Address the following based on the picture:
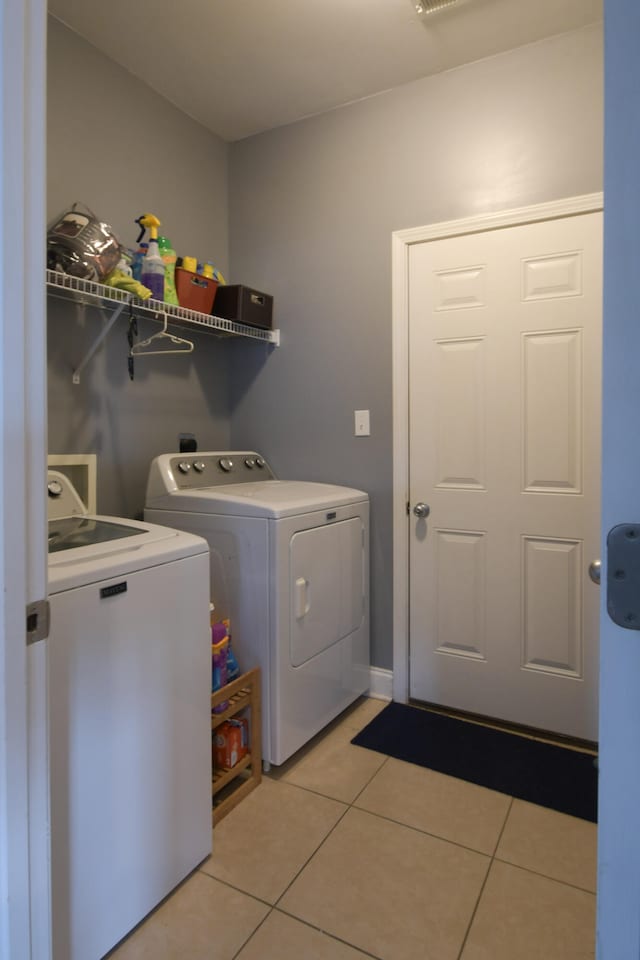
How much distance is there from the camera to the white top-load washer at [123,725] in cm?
111

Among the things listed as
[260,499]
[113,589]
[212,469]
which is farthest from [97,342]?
[113,589]

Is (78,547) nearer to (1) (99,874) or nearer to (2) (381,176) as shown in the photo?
(1) (99,874)

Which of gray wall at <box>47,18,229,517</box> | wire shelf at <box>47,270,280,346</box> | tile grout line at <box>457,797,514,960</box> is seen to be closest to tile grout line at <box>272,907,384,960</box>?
tile grout line at <box>457,797,514,960</box>

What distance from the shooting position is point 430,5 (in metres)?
1.89

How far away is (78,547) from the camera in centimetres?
133

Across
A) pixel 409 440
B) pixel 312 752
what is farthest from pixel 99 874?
pixel 409 440

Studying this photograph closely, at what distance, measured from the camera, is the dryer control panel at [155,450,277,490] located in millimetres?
2189

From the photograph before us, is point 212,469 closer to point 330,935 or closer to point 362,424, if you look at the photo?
point 362,424

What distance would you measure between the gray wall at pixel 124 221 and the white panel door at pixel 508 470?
1046 mm

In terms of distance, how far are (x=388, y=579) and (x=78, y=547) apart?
1.48 m

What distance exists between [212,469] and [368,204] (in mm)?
1368

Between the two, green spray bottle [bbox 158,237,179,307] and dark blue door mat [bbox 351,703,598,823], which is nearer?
dark blue door mat [bbox 351,703,598,823]

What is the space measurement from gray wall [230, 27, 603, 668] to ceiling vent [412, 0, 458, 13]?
34cm

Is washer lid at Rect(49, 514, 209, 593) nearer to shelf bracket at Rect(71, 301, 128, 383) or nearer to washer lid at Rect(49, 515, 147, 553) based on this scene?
washer lid at Rect(49, 515, 147, 553)
